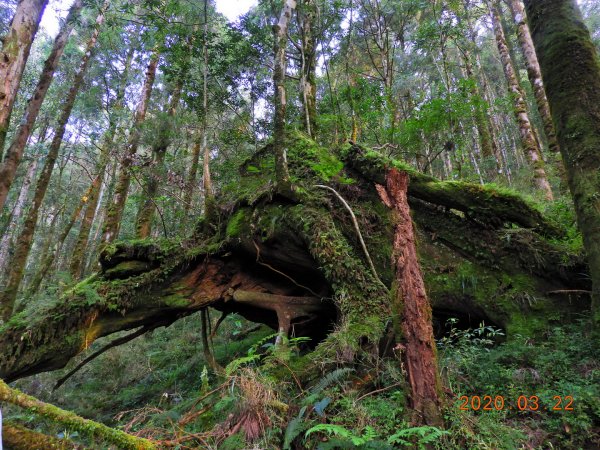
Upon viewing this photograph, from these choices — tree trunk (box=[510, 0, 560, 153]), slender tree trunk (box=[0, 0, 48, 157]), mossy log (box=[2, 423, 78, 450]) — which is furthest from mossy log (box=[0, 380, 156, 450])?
tree trunk (box=[510, 0, 560, 153])

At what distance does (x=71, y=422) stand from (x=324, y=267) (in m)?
3.91

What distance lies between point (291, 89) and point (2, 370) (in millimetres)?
14099

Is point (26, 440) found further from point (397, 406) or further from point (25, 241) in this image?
point (25, 241)

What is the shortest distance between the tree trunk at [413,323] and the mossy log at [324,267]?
1.20 meters

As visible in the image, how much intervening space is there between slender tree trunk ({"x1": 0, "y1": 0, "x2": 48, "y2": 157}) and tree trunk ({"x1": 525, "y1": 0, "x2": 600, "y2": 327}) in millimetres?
7447

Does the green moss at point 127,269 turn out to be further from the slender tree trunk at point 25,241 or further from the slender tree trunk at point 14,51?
the slender tree trunk at point 25,241

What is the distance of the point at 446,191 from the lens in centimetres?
614

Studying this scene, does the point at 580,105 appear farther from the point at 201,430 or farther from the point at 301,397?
the point at 201,430

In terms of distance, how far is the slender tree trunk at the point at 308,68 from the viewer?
9.40 metres

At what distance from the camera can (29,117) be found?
6.99 m

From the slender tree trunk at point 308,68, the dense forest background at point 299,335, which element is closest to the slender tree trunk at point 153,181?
the dense forest background at point 299,335

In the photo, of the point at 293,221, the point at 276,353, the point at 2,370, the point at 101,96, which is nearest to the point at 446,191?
the point at 293,221

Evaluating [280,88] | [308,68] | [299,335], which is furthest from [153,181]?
[299,335]

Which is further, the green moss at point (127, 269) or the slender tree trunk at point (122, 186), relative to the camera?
the slender tree trunk at point (122, 186)
